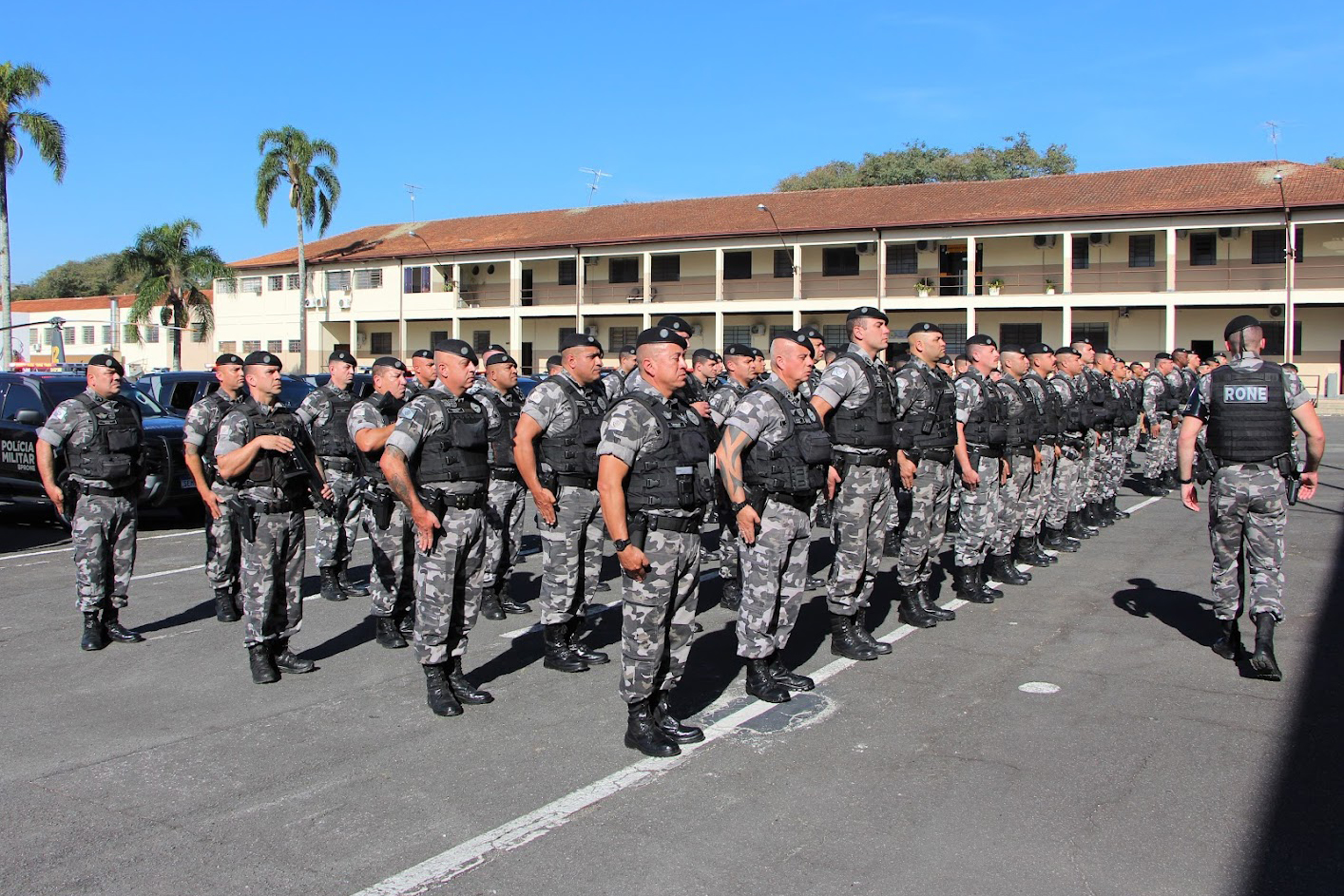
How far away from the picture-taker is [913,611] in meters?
7.46

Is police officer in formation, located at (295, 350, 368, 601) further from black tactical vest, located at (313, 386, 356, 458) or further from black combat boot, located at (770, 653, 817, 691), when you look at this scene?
black combat boot, located at (770, 653, 817, 691)

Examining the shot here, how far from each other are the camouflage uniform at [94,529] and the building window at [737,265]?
35.8 m

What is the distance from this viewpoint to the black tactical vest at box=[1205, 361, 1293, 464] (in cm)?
626

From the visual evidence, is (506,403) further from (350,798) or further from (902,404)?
(350,798)

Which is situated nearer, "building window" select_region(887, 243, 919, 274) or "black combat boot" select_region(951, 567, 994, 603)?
"black combat boot" select_region(951, 567, 994, 603)

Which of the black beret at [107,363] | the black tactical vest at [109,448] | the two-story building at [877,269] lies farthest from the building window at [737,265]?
the black tactical vest at [109,448]

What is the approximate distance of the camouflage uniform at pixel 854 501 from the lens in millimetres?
6633

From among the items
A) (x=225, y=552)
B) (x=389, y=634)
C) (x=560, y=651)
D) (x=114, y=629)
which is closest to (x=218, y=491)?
(x=225, y=552)

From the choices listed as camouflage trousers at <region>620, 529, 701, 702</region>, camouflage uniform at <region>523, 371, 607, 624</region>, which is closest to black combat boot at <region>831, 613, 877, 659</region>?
camouflage uniform at <region>523, 371, 607, 624</region>

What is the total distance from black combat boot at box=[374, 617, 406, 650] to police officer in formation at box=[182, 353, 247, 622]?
4.21 feet

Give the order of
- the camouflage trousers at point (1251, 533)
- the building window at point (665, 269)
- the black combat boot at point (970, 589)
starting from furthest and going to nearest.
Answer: the building window at point (665, 269) < the black combat boot at point (970, 589) < the camouflage trousers at point (1251, 533)

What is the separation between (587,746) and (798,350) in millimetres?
2358

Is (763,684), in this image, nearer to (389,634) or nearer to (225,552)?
(389,634)

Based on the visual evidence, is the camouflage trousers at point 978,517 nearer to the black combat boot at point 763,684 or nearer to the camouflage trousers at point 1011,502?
the camouflage trousers at point 1011,502
